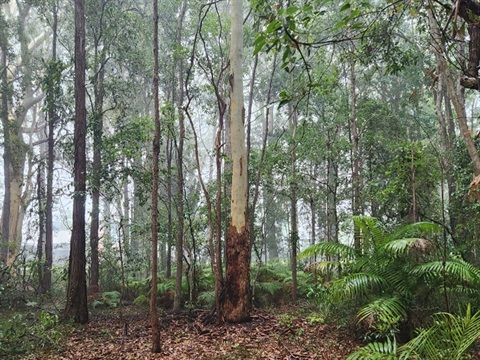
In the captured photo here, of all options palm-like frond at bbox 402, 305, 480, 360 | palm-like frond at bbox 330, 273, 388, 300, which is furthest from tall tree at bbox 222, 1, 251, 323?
palm-like frond at bbox 402, 305, 480, 360

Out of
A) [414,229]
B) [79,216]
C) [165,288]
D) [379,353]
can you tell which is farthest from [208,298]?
[379,353]

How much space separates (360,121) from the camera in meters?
12.0

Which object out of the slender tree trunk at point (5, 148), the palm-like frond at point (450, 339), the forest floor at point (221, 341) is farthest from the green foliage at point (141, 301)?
the palm-like frond at point (450, 339)

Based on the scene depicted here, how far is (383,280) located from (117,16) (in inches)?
408

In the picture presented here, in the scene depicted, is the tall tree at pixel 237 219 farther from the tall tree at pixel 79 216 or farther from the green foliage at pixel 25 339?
the tall tree at pixel 79 216

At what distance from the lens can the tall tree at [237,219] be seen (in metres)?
6.38

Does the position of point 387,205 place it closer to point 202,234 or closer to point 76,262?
point 202,234

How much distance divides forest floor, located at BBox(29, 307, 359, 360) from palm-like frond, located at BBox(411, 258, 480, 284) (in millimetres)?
1341

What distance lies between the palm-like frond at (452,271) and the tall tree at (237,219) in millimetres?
2791

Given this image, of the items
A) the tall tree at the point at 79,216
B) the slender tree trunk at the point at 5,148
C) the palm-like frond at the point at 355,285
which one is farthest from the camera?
the slender tree trunk at the point at 5,148

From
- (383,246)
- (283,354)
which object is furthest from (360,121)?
(283,354)

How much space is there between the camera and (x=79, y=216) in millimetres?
7613

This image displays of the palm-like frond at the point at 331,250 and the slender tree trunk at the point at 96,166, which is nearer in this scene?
the palm-like frond at the point at 331,250

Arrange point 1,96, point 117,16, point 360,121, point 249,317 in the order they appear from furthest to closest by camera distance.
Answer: point 1,96, point 360,121, point 117,16, point 249,317
